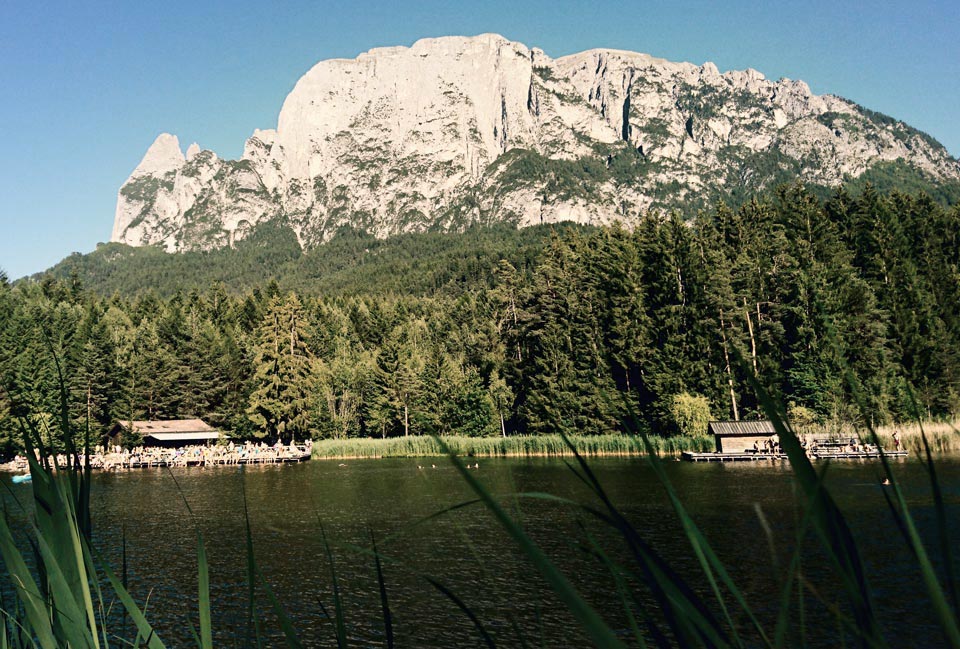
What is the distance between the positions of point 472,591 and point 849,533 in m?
17.4

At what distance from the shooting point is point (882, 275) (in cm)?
5516

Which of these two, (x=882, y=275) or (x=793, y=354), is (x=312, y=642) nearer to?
(x=793, y=354)

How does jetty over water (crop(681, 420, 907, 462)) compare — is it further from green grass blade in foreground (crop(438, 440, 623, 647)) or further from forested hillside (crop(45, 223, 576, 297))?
forested hillside (crop(45, 223, 576, 297))

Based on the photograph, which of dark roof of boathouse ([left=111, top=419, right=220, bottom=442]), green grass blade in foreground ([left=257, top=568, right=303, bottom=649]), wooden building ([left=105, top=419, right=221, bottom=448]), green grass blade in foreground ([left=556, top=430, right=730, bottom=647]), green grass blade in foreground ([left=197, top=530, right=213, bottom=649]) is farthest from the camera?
dark roof of boathouse ([left=111, top=419, right=220, bottom=442])

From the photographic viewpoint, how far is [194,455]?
5903 centimetres

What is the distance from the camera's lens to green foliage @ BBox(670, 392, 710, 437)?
49000 millimetres

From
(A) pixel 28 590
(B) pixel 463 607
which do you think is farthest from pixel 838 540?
(A) pixel 28 590

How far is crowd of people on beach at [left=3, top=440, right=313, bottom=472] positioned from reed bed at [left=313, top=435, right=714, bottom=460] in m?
2.91

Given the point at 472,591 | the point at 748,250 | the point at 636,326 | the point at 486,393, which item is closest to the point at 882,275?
the point at 748,250

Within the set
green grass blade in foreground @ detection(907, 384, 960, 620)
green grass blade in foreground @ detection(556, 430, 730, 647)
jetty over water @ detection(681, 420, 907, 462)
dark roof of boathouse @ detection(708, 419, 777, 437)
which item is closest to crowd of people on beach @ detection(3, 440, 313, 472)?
jetty over water @ detection(681, 420, 907, 462)

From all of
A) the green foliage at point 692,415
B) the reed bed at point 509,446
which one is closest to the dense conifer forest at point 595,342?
the green foliage at point 692,415

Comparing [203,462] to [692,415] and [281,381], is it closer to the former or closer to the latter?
[281,381]

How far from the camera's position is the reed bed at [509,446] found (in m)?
47.8

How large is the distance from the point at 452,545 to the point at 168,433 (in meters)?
47.0
